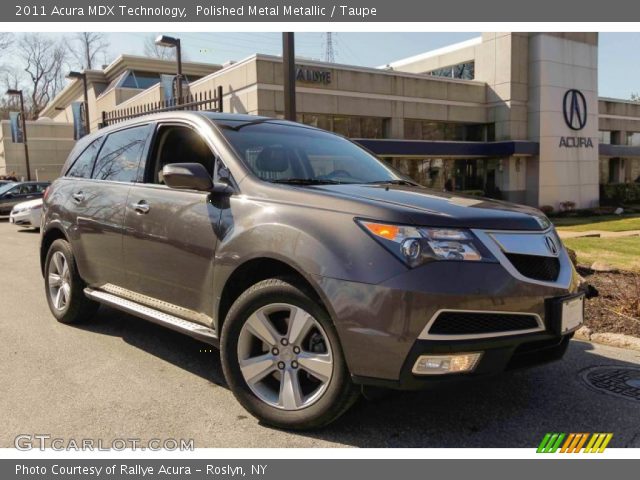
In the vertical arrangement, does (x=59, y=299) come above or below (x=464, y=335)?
below

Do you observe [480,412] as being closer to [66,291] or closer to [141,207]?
[141,207]

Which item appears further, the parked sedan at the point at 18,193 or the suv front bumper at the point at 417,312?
the parked sedan at the point at 18,193

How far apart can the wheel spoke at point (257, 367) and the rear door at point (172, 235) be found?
49 centimetres

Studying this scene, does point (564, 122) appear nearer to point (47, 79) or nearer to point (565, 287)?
point (565, 287)

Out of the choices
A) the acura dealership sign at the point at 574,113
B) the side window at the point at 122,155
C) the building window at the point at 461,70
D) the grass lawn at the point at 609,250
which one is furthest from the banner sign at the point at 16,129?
the side window at the point at 122,155

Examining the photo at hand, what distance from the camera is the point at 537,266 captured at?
3094 mm

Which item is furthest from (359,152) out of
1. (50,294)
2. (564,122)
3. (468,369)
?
(564,122)

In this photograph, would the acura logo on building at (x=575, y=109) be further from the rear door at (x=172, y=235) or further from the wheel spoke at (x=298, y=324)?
the wheel spoke at (x=298, y=324)

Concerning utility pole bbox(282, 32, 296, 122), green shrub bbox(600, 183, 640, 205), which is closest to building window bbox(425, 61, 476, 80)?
green shrub bbox(600, 183, 640, 205)

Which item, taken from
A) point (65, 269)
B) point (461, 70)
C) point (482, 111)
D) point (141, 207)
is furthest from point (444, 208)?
point (461, 70)

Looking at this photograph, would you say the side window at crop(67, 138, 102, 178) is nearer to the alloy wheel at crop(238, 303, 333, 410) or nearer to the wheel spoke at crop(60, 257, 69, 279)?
the wheel spoke at crop(60, 257, 69, 279)

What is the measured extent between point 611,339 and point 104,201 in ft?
14.7

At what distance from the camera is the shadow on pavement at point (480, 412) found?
3.17 metres

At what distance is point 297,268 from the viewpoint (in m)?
3.07
